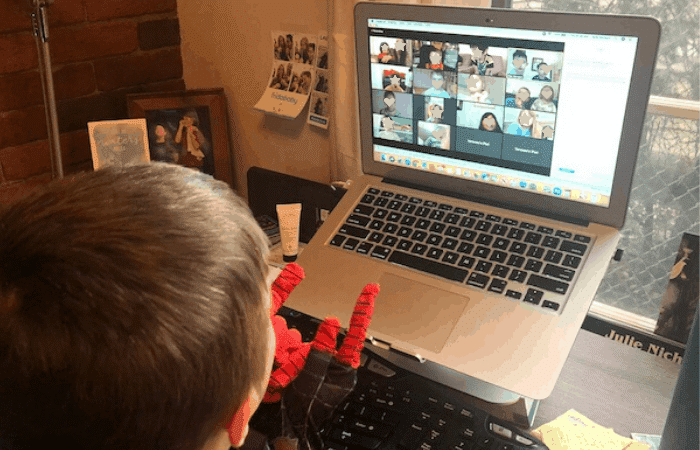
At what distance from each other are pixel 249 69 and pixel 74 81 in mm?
359

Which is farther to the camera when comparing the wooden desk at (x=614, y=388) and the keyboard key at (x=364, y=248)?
the keyboard key at (x=364, y=248)

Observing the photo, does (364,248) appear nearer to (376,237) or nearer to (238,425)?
(376,237)

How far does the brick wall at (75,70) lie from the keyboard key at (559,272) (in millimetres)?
898

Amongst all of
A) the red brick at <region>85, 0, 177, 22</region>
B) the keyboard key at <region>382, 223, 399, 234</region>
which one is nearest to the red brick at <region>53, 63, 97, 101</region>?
the red brick at <region>85, 0, 177, 22</region>

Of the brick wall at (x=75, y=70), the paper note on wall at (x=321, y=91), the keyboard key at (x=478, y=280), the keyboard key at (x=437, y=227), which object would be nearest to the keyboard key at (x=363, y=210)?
the keyboard key at (x=437, y=227)

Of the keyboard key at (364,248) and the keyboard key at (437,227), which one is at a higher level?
the keyboard key at (437,227)

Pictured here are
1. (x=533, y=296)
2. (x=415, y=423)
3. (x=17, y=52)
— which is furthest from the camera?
(x=17, y=52)

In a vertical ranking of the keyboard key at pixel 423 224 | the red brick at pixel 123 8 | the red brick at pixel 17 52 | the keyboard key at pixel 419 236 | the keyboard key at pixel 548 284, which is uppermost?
the red brick at pixel 123 8

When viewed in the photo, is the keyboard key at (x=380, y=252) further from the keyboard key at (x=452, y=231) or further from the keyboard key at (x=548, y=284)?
the keyboard key at (x=548, y=284)

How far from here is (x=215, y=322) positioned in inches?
15.2

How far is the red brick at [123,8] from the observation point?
4.15 ft

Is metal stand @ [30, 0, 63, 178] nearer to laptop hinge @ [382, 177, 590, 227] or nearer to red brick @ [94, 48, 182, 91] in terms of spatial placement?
Result: red brick @ [94, 48, 182, 91]

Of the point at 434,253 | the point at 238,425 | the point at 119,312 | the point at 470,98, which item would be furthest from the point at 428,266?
the point at 119,312

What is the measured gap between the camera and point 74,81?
1275 mm
